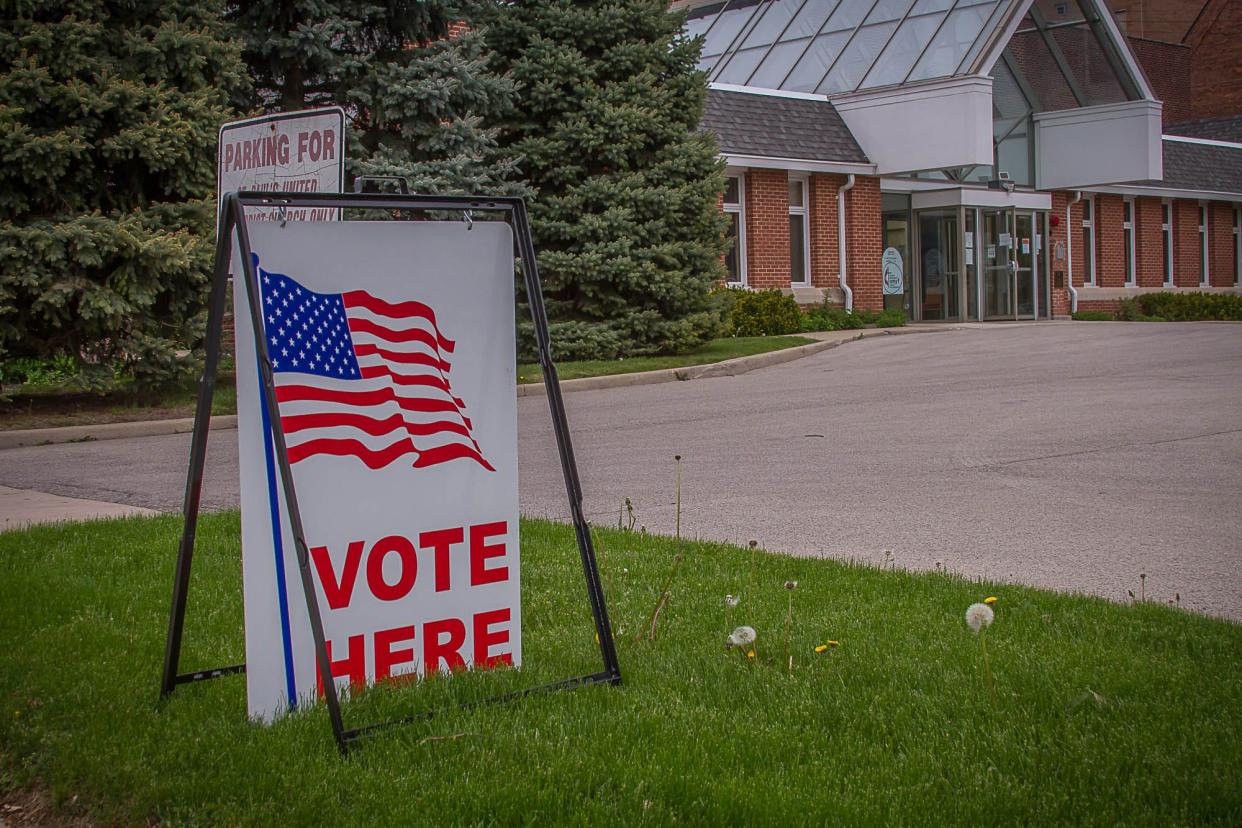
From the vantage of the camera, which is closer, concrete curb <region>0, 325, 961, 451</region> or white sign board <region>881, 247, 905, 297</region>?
concrete curb <region>0, 325, 961, 451</region>

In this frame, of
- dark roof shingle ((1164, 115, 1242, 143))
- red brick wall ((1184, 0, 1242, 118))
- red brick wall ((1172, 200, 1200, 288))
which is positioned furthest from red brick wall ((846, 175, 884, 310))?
red brick wall ((1184, 0, 1242, 118))

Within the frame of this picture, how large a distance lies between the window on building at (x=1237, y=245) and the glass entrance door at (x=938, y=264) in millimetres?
15793

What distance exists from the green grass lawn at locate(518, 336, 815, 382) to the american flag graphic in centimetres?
1237

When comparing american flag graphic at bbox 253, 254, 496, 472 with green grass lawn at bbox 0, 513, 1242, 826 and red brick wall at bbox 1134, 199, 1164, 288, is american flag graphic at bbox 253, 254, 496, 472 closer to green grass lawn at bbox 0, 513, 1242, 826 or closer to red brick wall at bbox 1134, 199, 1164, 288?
green grass lawn at bbox 0, 513, 1242, 826

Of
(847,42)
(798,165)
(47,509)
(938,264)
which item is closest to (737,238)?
(798,165)

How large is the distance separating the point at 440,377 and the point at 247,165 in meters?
4.27

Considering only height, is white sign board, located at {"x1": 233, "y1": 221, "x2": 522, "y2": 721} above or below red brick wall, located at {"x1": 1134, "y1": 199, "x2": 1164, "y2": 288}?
below

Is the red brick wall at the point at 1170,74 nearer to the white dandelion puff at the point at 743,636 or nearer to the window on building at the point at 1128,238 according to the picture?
the window on building at the point at 1128,238

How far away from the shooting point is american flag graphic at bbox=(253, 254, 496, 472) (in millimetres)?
3867

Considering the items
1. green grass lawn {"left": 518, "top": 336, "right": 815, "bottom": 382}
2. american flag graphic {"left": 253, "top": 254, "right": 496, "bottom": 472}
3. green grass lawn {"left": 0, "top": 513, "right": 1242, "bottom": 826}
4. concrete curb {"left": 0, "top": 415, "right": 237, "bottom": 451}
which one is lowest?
green grass lawn {"left": 0, "top": 513, "right": 1242, "bottom": 826}

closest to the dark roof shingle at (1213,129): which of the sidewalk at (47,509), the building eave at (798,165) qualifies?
the building eave at (798,165)

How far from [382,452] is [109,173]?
12560mm

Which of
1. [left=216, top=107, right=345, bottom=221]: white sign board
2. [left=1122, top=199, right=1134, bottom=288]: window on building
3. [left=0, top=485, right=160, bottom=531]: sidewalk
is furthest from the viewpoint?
[left=1122, top=199, right=1134, bottom=288]: window on building

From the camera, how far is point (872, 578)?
5.84 metres
